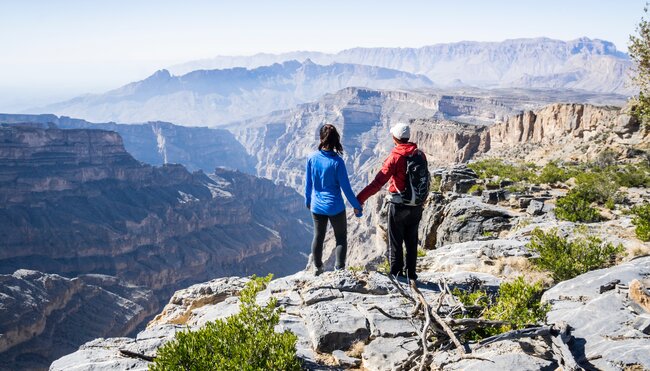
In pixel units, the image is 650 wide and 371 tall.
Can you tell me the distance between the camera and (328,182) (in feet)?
29.0

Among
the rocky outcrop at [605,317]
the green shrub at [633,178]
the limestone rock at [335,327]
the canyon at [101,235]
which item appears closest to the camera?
the rocky outcrop at [605,317]

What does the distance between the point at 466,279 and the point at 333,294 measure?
2.87 meters

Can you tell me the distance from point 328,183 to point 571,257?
5093 millimetres

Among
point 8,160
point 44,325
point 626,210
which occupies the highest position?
point 626,210

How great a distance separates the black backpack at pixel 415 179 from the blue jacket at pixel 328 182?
1158mm

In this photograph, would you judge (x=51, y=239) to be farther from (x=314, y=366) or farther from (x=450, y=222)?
(x=314, y=366)

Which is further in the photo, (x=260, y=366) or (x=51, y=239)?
(x=51, y=239)

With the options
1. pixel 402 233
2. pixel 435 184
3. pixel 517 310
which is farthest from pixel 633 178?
pixel 517 310

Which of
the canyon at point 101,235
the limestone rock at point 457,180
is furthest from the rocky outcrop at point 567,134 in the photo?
the canyon at point 101,235

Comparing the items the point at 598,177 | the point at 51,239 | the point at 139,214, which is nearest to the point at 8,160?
the point at 51,239

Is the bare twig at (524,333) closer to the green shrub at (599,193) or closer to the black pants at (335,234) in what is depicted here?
the black pants at (335,234)

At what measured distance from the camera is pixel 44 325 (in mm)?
54812

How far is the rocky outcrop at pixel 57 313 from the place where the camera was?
166 feet

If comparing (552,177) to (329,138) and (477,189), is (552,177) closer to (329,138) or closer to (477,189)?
(477,189)
